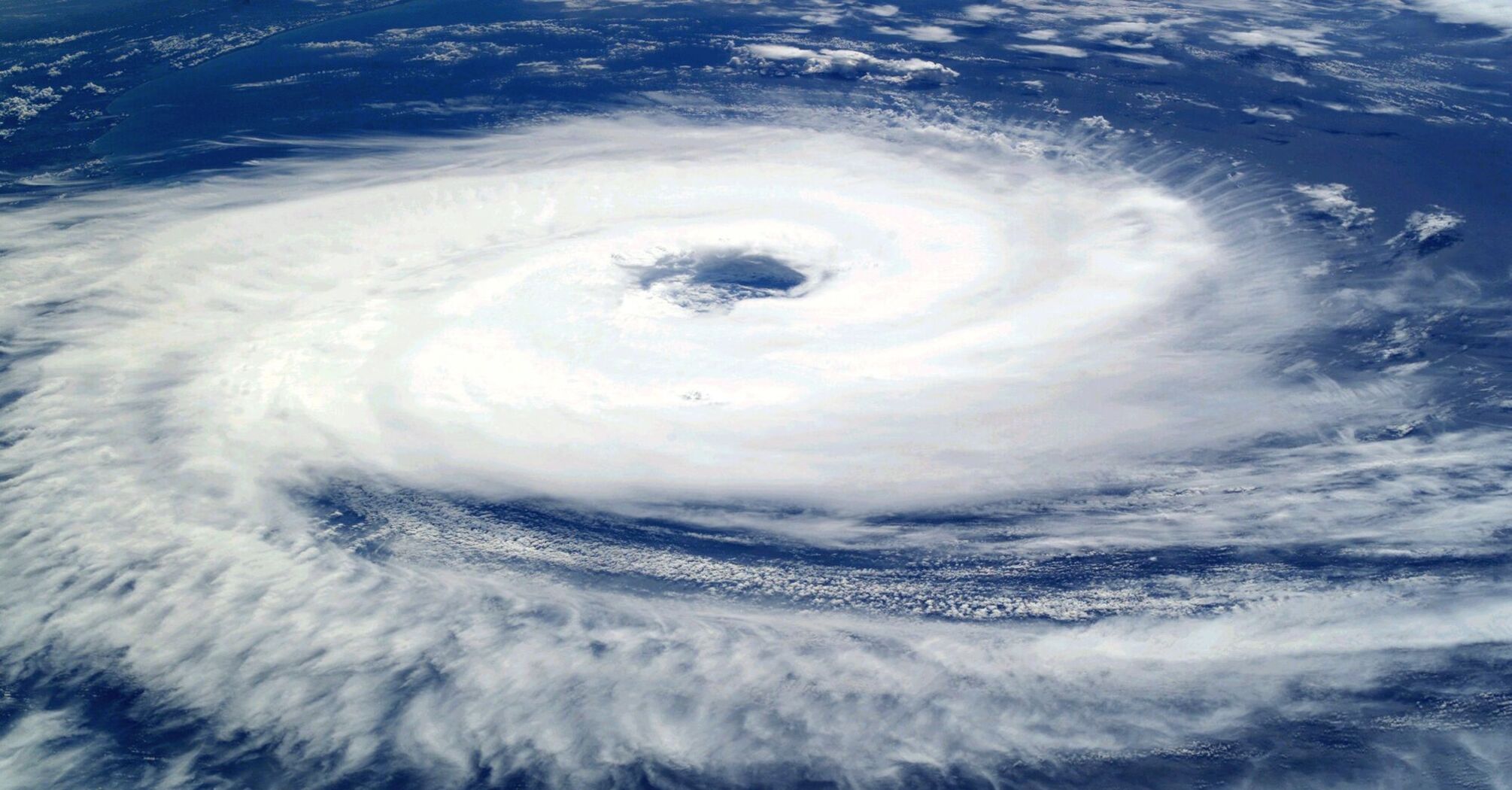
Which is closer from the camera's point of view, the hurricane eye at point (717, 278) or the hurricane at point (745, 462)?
the hurricane at point (745, 462)

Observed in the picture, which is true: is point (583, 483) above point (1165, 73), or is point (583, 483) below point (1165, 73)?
below

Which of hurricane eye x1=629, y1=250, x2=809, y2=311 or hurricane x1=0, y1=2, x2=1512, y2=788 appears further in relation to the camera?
hurricane eye x1=629, y1=250, x2=809, y2=311

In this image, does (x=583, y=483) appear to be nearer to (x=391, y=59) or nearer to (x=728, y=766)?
(x=728, y=766)

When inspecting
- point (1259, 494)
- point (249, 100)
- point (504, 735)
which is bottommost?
point (504, 735)

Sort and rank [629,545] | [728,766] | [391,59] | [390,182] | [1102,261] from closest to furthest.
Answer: [728,766] < [629,545] < [1102,261] < [390,182] < [391,59]

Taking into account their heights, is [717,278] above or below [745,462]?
above

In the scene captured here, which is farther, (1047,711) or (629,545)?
(629,545)

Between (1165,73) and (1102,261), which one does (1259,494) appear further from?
(1165,73)

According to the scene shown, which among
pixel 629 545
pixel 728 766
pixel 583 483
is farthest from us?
pixel 583 483

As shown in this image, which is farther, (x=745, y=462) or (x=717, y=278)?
(x=717, y=278)

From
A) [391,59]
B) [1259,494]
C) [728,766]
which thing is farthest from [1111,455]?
[391,59]
